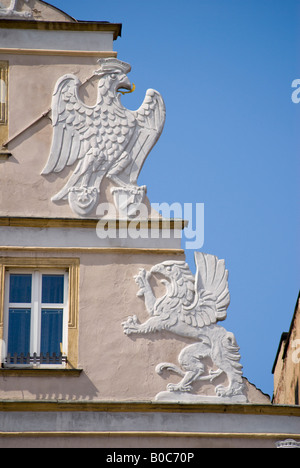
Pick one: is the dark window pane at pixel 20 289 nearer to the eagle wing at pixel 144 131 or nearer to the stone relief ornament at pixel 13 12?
the eagle wing at pixel 144 131

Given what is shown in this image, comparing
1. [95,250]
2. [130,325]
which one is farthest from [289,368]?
[95,250]

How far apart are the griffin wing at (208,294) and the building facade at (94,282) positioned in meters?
0.02

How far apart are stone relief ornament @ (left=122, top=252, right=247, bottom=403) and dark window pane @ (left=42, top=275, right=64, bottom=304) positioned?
87 centimetres

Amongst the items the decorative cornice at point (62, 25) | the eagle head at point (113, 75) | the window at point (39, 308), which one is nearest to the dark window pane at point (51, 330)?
the window at point (39, 308)

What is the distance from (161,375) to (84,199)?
2.31 meters

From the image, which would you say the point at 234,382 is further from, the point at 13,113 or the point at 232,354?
the point at 13,113

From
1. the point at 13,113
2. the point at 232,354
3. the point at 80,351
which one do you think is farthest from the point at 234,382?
the point at 13,113

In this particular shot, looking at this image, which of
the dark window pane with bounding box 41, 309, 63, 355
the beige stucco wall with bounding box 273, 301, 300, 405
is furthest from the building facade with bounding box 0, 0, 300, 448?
the beige stucco wall with bounding box 273, 301, 300, 405

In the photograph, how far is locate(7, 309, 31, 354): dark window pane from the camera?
15.9 m

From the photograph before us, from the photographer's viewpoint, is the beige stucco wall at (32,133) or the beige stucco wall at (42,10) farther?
the beige stucco wall at (42,10)

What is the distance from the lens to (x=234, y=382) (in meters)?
15.9

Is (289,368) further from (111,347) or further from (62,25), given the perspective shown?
(62,25)

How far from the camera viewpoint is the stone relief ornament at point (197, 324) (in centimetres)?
1581

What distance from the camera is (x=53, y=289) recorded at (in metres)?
16.2
